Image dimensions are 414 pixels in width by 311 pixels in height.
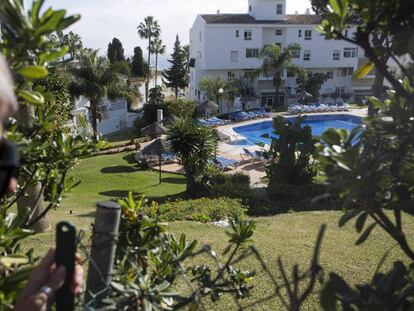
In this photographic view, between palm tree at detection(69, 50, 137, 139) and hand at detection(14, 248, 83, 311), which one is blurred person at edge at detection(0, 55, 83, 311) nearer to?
hand at detection(14, 248, 83, 311)

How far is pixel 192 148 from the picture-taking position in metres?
15.4

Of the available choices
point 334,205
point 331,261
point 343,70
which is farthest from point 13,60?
point 343,70

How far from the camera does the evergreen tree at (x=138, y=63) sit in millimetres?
51594

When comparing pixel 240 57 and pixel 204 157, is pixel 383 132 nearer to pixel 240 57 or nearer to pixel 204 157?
pixel 204 157

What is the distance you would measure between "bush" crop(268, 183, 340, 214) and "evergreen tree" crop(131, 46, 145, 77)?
40.9 meters

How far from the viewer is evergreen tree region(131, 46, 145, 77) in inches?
2031

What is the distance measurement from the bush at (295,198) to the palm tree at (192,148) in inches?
118

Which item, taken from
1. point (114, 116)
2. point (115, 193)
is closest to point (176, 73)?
point (114, 116)

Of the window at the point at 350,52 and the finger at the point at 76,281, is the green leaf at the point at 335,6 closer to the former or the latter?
the finger at the point at 76,281

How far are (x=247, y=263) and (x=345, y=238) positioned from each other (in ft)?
8.52

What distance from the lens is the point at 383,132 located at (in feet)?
6.20

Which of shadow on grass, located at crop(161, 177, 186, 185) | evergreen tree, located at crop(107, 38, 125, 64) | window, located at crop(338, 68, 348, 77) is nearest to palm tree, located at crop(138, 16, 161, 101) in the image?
evergreen tree, located at crop(107, 38, 125, 64)

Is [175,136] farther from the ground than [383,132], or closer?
closer

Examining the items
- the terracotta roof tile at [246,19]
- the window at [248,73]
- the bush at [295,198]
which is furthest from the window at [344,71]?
the bush at [295,198]
